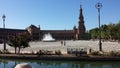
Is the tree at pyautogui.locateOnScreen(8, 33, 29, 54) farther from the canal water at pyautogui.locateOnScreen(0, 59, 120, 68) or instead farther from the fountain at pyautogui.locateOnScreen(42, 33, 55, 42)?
the fountain at pyautogui.locateOnScreen(42, 33, 55, 42)

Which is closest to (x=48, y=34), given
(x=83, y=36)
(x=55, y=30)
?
(x=55, y=30)

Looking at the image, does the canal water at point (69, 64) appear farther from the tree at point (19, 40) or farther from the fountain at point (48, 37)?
the fountain at point (48, 37)

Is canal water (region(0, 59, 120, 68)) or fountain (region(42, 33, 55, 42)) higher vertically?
fountain (region(42, 33, 55, 42))

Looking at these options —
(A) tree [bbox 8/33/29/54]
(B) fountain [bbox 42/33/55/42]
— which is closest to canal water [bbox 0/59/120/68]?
(A) tree [bbox 8/33/29/54]

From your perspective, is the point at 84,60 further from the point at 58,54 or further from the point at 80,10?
the point at 80,10

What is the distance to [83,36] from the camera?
167000 mm

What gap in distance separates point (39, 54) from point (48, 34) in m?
147

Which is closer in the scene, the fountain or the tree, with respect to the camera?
the tree

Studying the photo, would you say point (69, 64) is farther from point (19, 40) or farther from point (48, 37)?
point (48, 37)

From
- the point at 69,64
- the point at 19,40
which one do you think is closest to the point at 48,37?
the point at 19,40

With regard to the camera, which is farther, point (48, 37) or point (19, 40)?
point (48, 37)

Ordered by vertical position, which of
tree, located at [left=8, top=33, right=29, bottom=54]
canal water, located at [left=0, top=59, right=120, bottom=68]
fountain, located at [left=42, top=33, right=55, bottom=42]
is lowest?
canal water, located at [left=0, top=59, right=120, bottom=68]

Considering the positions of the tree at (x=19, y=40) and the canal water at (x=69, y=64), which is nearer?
the canal water at (x=69, y=64)

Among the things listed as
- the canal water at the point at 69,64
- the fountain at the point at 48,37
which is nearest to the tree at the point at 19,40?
the canal water at the point at 69,64
